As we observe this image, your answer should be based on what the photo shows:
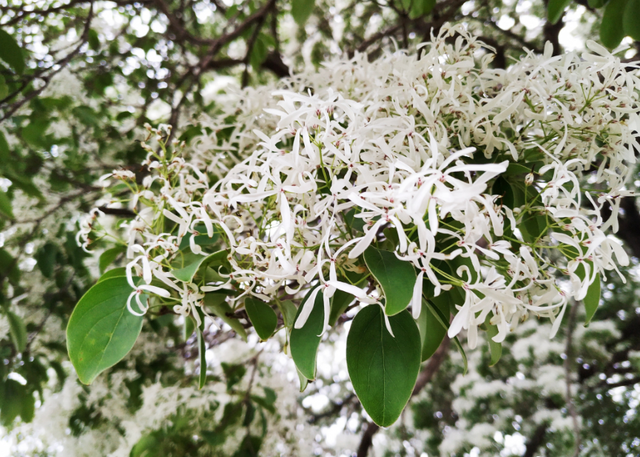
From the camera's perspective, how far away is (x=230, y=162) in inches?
32.6

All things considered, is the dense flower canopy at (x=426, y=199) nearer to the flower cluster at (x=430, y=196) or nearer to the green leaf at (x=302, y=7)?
the flower cluster at (x=430, y=196)

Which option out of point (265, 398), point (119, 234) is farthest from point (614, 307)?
point (119, 234)

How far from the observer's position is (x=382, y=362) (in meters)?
0.48

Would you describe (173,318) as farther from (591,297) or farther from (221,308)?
(591,297)

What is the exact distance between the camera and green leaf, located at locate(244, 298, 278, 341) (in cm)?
57

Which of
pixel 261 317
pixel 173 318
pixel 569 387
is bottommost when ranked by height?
pixel 569 387

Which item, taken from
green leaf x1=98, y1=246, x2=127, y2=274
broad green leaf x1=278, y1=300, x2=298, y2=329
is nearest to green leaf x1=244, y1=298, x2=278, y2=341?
broad green leaf x1=278, y1=300, x2=298, y2=329

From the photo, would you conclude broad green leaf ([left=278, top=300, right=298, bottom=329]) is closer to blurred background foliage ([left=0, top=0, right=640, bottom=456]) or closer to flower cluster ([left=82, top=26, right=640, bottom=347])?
flower cluster ([left=82, top=26, right=640, bottom=347])

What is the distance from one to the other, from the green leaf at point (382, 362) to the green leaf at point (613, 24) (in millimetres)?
726

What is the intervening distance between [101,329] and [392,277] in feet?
1.11

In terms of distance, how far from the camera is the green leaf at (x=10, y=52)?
952mm

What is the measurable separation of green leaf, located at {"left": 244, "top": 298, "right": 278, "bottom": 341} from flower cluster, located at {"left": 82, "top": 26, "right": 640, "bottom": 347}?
2cm

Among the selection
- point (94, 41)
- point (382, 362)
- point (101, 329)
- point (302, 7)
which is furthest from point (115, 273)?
point (94, 41)

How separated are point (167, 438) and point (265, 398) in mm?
359
